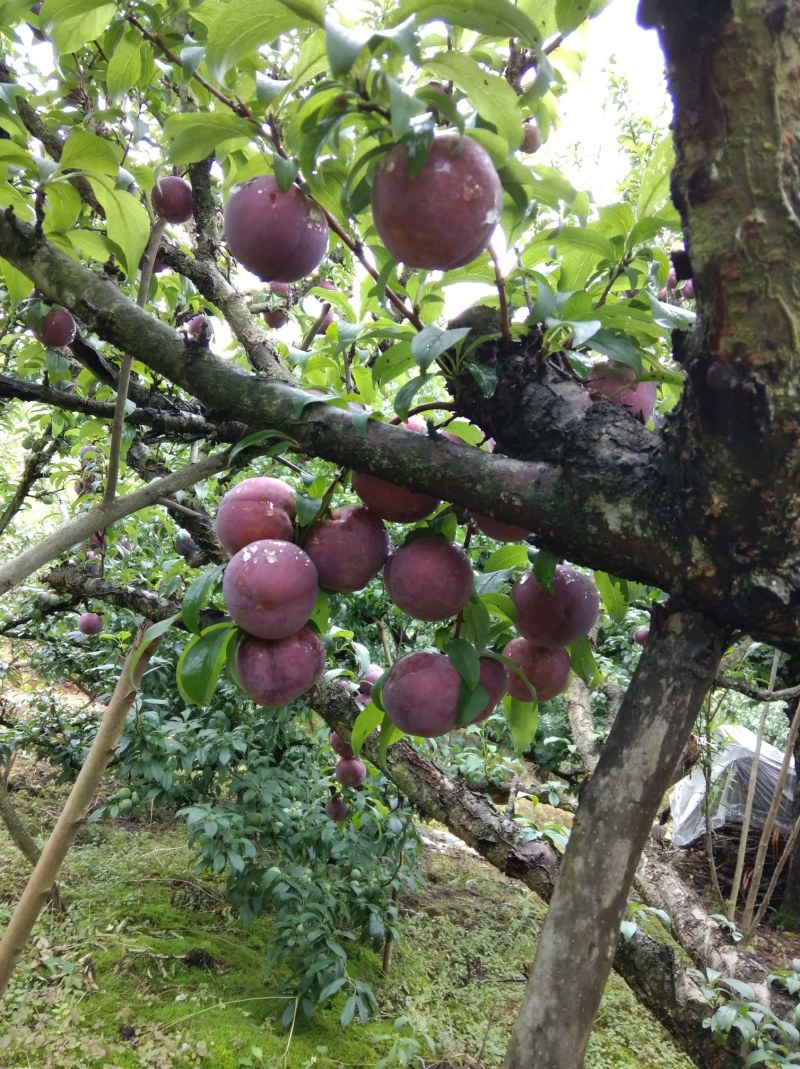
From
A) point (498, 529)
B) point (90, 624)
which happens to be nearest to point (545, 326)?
point (498, 529)

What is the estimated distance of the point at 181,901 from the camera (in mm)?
2805

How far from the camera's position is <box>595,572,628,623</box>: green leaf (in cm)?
95

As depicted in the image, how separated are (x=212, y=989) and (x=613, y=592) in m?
2.05

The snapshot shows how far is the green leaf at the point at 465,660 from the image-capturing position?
82 cm

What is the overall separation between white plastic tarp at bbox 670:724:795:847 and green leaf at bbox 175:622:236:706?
196 inches

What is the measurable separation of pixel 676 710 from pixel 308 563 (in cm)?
41

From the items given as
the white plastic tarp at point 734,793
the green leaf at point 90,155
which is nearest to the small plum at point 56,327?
the green leaf at point 90,155

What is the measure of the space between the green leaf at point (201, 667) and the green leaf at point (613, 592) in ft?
1.64

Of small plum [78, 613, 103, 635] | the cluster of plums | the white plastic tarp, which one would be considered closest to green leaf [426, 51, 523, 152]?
the cluster of plums

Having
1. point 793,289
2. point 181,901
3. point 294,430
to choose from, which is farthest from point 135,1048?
point 793,289

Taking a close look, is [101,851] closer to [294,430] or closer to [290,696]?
[290,696]

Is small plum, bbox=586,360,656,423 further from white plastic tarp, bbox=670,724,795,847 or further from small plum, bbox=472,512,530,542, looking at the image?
white plastic tarp, bbox=670,724,795,847

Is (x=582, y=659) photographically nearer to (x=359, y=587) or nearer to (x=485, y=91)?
(x=359, y=587)

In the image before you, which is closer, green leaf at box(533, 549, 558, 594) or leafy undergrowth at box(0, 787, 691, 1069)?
green leaf at box(533, 549, 558, 594)
